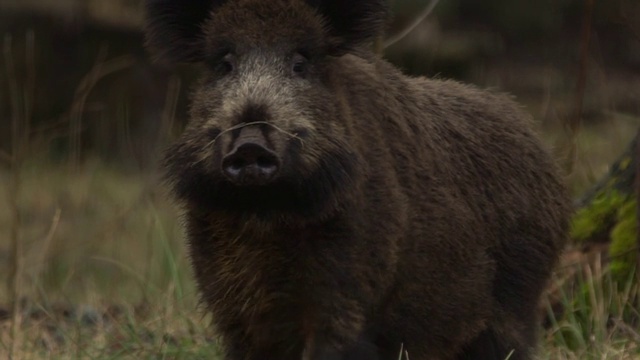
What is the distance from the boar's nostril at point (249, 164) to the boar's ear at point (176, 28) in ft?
2.64

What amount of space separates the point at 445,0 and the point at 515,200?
9.34 m

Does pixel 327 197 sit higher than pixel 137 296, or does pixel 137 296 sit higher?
pixel 327 197

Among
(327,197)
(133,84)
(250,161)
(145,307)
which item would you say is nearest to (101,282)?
(145,307)

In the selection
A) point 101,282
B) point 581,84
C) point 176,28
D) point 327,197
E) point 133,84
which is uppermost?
point 176,28

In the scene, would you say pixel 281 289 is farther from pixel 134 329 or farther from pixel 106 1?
pixel 106 1

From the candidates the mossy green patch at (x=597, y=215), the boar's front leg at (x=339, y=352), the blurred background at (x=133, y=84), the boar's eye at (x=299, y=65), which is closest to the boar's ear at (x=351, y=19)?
the boar's eye at (x=299, y=65)

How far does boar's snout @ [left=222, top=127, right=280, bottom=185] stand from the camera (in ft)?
15.6

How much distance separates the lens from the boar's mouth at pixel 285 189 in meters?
5.04

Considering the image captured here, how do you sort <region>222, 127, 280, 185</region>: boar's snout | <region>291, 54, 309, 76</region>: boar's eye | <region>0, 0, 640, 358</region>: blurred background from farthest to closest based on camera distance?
<region>0, 0, 640, 358</region>: blurred background, <region>291, 54, 309, 76</region>: boar's eye, <region>222, 127, 280, 185</region>: boar's snout

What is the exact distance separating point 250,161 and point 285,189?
0.93ft

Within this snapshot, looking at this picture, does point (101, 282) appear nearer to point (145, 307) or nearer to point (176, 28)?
point (145, 307)

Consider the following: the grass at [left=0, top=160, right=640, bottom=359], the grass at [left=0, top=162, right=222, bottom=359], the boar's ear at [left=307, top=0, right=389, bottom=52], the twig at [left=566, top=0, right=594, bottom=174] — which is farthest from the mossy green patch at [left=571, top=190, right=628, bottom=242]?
the boar's ear at [left=307, top=0, right=389, bottom=52]

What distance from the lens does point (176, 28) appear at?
5.55 m

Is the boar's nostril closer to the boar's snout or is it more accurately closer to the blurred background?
the boar's snout
